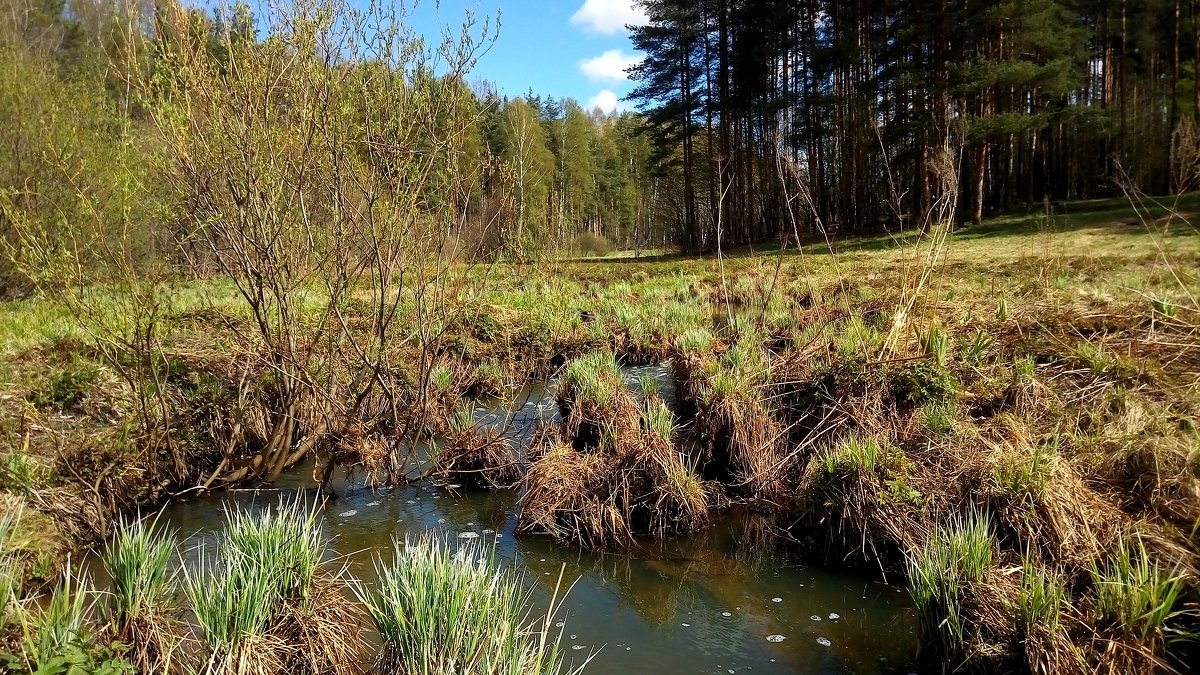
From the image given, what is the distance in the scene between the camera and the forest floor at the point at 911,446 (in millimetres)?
3303

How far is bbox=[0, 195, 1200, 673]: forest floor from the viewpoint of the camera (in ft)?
10.8

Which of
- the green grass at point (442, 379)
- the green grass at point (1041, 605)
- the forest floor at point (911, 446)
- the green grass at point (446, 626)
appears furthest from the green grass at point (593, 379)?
the green grass at point (1041, 605)

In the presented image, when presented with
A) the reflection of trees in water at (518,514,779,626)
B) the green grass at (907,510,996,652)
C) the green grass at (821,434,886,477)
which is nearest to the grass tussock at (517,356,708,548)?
the reflection of trees in water at (518,514,779,626)

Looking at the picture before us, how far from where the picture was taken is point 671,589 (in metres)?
4.45

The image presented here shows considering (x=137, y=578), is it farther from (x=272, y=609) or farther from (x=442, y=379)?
(x=442, y=379)

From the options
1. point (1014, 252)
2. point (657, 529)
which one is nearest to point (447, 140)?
point (657, 529)

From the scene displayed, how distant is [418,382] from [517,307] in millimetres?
4781

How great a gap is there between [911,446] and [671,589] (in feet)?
7.41

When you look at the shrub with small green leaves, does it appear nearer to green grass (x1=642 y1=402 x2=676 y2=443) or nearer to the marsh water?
the marsh water

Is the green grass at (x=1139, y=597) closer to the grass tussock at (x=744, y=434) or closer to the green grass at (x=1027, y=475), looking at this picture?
the green grass at (x=1027, y=475)

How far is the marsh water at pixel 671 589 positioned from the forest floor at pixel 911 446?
0.26 metres

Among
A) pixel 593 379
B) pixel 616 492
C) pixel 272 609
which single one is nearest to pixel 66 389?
pixel 272 609

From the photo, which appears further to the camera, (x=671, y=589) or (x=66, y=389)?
(x=66, y=389)

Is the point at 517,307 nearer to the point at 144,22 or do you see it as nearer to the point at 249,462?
the point at 249,462
